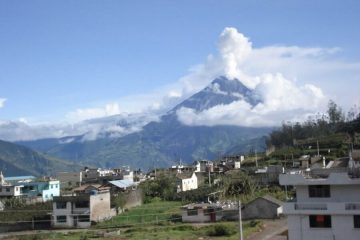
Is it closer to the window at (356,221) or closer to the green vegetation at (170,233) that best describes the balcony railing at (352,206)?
the window at (356,221)

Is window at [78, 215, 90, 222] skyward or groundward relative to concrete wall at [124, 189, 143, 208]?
groundward

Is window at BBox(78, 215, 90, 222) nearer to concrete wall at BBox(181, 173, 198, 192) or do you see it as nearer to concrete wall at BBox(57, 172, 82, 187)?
concrete wall at BBox(181, 173, 198, 192)

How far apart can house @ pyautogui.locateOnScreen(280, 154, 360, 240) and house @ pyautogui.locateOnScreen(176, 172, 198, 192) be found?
51133 mm

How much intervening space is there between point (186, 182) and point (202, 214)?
27.9 m

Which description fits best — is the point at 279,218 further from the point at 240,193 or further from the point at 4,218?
the point at 4,218

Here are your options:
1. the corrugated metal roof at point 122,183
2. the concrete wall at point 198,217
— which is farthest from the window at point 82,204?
the corrugated metal roof at point 122,183

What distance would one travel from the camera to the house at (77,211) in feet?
199

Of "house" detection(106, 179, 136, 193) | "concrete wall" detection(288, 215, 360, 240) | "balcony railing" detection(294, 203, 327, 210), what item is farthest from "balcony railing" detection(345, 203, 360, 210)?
"house" detection(106, 179, 136, 193)

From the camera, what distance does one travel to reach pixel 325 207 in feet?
93.8

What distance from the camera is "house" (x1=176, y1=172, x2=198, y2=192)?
81.5 meters

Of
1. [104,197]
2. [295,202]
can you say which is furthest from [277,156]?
[295,202]

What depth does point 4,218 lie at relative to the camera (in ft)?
209

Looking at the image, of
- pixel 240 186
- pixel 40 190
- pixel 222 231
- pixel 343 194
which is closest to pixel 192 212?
pixel 222 231

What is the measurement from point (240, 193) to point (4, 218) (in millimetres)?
29560
